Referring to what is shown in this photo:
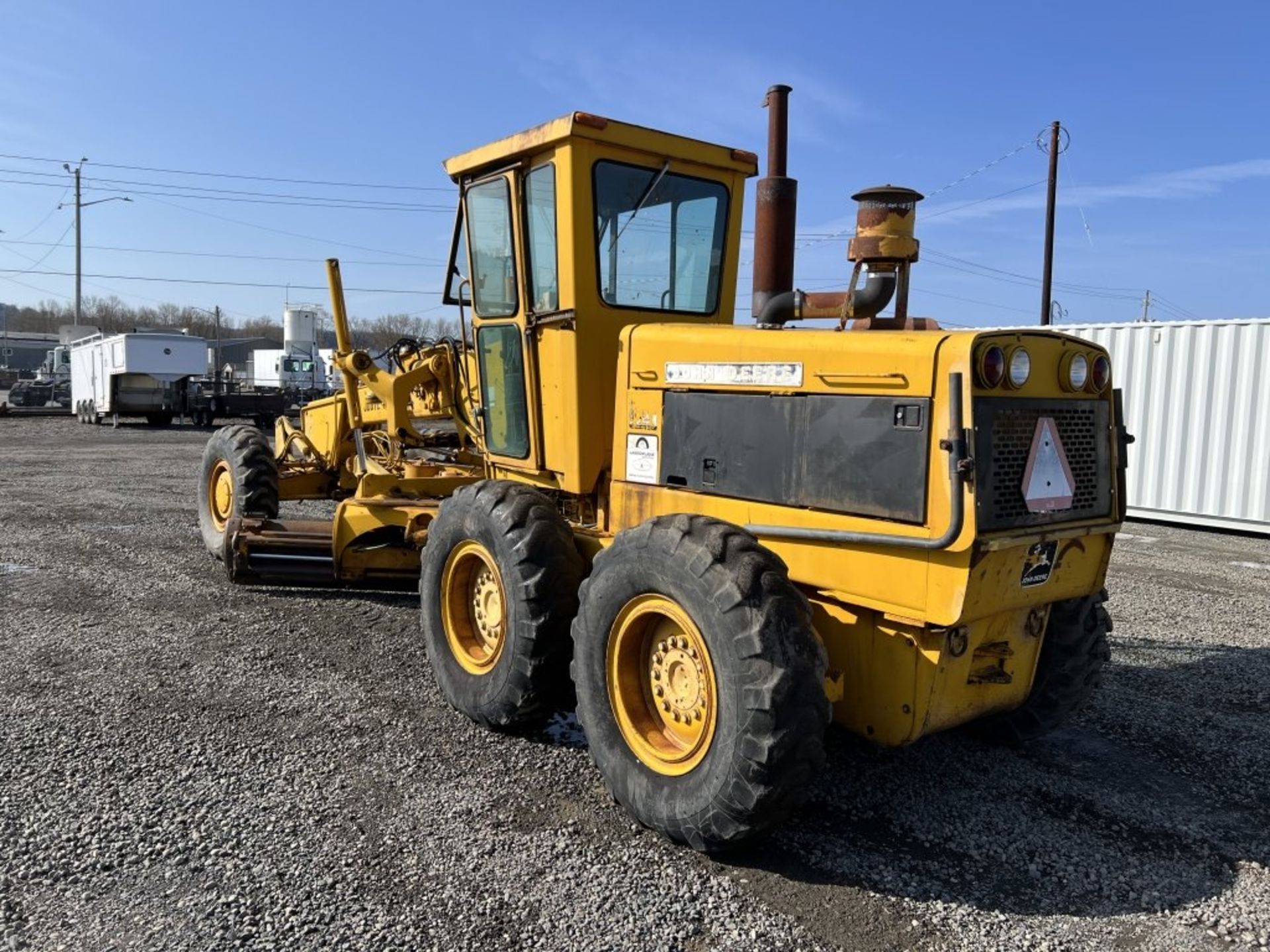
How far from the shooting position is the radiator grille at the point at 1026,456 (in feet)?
10.9

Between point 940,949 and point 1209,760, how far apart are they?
8.13 feet

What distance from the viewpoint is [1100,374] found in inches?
153

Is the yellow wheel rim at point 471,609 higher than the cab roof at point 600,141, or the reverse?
the cab roof at point 600,141

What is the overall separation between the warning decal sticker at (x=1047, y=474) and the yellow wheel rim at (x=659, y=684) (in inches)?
53.0

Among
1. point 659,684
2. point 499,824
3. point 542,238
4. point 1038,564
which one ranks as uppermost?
point 542,238

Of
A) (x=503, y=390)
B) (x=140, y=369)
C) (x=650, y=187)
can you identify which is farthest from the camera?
(x=140, y=369)

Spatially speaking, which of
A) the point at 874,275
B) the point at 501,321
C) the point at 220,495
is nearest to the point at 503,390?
the point at 501,321

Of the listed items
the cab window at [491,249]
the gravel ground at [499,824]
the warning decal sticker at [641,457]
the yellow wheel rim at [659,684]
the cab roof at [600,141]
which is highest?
the cab roof at [600,141]

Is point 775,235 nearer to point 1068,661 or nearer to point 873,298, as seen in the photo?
point 873,298

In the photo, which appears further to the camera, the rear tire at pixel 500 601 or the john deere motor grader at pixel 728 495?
the rear tire at pixel 500 601

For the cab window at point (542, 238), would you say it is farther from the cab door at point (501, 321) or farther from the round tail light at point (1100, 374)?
the round tail light at point (1100, 374)

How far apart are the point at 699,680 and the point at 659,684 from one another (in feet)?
0.85

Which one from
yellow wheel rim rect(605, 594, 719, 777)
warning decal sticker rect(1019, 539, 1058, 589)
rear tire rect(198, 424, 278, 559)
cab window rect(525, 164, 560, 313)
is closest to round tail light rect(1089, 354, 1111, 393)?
warning decal sticker rect(1019, 539, 1058, 589)

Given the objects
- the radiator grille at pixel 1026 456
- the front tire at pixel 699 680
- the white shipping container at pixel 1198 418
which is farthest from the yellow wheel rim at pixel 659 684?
the white shipping container at pixel 1198 418
